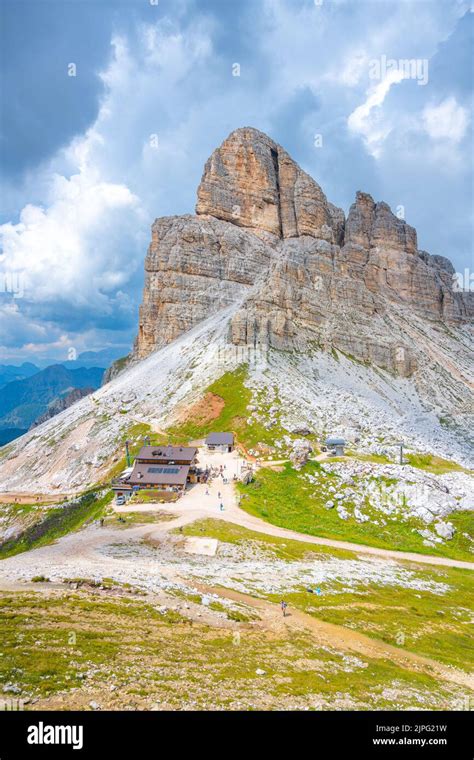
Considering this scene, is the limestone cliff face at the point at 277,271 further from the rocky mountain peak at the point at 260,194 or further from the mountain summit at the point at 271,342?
the mountain summit at the point at 271,342

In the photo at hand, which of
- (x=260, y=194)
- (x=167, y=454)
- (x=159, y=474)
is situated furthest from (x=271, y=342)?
(x=260, y=194)

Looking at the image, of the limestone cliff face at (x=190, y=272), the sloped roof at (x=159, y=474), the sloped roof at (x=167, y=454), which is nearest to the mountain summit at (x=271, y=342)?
the limestone cliff face at (x=190, y=272)

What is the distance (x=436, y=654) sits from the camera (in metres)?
29.6

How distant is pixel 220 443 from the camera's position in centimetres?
8250

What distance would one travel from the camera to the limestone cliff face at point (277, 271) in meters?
138

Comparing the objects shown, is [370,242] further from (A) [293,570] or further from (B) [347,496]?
(A) [293,570]

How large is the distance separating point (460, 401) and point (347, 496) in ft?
351

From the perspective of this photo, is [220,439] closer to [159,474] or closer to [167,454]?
[167,454]

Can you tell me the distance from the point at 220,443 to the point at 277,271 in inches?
2986

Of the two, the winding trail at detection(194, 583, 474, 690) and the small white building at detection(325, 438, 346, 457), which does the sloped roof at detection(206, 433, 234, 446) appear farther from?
the winding trail at detection(194, 583, 474, 690)

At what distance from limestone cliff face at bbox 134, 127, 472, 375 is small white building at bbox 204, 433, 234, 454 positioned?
42366 mm

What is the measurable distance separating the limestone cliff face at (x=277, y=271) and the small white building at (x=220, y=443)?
42366 mm

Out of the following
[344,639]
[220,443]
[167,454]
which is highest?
[220,443]
